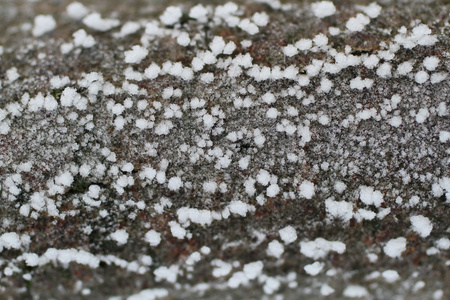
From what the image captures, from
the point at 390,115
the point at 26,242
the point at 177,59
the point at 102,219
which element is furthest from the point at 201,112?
the point at 26,242

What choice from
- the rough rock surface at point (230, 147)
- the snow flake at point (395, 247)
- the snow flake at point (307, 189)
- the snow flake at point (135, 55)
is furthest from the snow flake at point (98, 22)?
the snow flake at point (395, 247)

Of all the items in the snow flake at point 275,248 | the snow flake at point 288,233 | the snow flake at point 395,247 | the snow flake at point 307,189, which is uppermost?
the snow flake at point 307,189

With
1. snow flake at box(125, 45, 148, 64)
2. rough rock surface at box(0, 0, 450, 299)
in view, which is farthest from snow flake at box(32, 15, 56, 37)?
snow flake at box(125, 45, 148, 64)

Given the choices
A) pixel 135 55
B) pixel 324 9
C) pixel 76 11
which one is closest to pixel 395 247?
pixel 324 9

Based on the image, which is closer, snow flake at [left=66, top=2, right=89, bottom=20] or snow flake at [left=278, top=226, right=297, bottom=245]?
snow flake at [left=278, top=226, right=297, bottom=245]

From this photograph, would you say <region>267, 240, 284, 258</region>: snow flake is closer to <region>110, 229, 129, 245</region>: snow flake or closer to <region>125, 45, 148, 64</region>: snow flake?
<region>110, 229, 129, 245</region>: snow flake

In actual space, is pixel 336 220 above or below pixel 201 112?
below

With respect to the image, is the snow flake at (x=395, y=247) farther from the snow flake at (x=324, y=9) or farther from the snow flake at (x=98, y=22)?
the snow flake at (x=98, y=22)

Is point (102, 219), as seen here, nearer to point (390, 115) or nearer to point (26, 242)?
point (26, 242)
